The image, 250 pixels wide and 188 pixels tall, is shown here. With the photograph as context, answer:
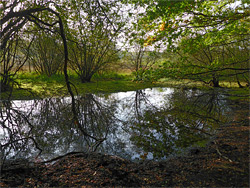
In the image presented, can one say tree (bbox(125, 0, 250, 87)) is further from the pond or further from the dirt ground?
the dirt ground

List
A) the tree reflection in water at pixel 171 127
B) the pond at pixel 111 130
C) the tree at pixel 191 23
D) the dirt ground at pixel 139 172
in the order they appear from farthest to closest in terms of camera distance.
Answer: the tree at pixel 191 23 → the tree reflection in water at pixel 171 127 → the pond at pixel 111 130 → the dirt ground at pixel 139 172

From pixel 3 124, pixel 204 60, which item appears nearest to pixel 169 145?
pixel 3 124

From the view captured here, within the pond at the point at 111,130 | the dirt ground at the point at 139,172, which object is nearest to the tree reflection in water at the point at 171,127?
the pond at the point at 111,130

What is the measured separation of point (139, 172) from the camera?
118 inches

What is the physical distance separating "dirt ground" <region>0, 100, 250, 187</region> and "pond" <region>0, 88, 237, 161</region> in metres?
0.35

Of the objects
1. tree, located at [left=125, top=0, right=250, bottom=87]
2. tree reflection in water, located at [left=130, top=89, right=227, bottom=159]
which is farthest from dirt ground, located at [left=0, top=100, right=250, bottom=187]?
tree, located at [left=125, top=0, right=250, bottom=87]

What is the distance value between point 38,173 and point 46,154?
0.85 metres

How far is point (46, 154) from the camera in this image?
3.66 metres

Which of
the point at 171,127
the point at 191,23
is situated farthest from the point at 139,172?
the point at 191,23

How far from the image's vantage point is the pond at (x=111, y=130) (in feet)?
12.7

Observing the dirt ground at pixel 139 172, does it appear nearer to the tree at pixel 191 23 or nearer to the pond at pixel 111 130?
the pond at pixel 111 130

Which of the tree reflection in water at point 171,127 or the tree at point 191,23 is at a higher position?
the tree at point 191,23

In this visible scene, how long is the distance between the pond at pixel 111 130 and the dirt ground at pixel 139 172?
350 millimetres

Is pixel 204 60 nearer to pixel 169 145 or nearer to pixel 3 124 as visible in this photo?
pixel 169 145
